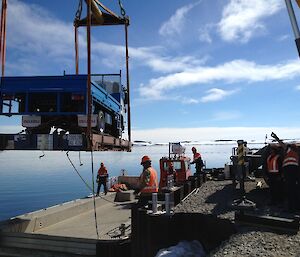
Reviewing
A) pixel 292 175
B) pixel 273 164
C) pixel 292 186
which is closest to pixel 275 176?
pixel 273 164

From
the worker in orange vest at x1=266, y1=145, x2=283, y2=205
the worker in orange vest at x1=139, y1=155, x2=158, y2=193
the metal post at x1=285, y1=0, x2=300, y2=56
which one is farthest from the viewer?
the worker in orange vest at x1=266, y1=145, x2=283, y2=205

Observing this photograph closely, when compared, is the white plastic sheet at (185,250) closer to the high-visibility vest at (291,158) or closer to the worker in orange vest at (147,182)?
the worker in orange vest at (147,182)

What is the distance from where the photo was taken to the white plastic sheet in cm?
602

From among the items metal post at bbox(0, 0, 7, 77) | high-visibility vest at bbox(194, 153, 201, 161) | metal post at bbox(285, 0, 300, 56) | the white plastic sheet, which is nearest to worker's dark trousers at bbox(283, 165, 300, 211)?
the white plastic sheet

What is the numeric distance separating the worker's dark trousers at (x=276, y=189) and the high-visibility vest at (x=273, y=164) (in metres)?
0.15

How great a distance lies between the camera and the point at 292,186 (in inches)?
284

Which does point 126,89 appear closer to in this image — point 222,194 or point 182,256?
point 222,194

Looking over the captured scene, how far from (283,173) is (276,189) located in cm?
92

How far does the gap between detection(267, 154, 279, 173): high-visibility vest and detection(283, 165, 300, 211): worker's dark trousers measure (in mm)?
1007

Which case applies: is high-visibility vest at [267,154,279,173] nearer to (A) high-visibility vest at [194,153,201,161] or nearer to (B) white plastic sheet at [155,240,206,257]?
(B) white plastic sheet at [155,240,206,257]

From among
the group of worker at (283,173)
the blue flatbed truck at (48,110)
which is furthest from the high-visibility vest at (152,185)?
the group of worker at (283,173)

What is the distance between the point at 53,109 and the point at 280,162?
584cm

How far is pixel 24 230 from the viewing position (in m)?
11.0

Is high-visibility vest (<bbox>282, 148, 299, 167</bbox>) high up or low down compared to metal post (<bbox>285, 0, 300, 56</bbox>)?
down
